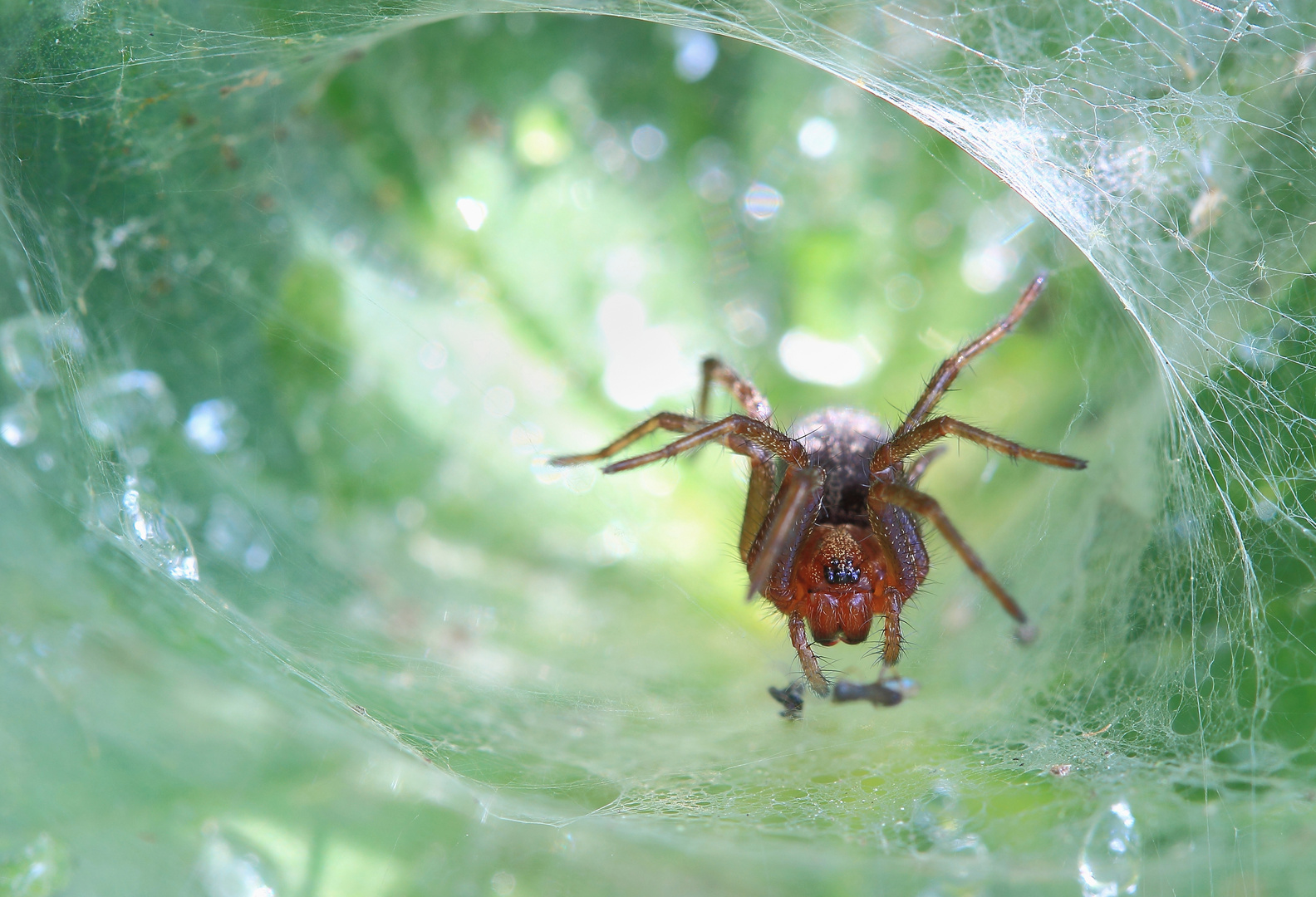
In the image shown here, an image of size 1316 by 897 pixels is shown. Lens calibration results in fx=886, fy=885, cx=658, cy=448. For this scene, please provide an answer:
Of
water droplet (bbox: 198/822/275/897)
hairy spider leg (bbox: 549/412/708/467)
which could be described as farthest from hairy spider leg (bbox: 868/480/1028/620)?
water droplet (bbox: 198/822/275/897)

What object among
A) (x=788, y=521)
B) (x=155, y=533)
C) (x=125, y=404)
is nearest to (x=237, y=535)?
(x=155, y=533)

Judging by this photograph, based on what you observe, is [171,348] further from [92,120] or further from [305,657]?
[305,657]

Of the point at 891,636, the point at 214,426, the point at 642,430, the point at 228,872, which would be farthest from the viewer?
the point at 214,426

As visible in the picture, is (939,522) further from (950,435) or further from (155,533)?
(155,533)

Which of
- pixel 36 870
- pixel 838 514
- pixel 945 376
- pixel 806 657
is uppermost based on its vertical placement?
pixel 945 376

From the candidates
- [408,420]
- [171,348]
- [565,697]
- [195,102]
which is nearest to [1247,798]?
[565,697]

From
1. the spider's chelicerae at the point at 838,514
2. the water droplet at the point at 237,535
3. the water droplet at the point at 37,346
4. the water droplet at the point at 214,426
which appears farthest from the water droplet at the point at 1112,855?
the water droplet at the point at 37,346
